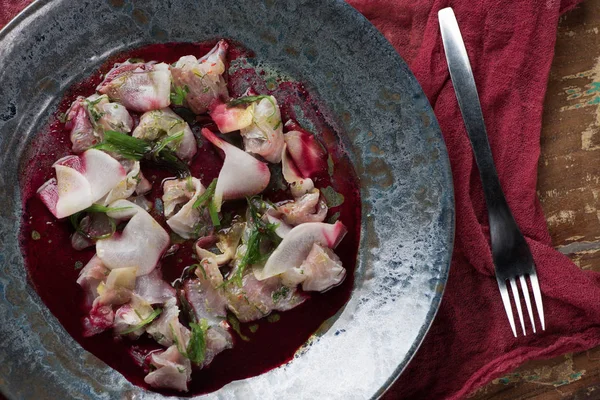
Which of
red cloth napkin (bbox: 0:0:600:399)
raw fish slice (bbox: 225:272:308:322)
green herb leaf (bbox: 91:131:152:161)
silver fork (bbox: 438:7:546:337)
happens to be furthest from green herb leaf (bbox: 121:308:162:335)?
silver fork (bbox: 438:7:546:337)

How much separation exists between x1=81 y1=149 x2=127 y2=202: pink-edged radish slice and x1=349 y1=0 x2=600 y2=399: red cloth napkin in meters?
1.00

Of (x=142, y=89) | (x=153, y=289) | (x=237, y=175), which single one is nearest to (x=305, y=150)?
(x=237, y=175)

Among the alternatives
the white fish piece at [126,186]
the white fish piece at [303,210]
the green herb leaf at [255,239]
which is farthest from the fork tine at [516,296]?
the white fish piece at [126,186]

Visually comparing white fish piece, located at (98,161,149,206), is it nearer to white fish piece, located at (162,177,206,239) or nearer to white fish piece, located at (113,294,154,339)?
white fish piece, located at (162,177,206,239)

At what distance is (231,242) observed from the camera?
2041 millimetres

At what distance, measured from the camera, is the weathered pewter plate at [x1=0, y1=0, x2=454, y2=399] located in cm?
197

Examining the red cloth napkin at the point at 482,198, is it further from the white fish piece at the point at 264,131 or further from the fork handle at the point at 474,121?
the white fish piece at the point at 264,131

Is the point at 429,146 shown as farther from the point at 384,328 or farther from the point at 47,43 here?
the point at 47,43

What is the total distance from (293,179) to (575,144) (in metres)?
1.04

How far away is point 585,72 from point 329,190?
1.03m

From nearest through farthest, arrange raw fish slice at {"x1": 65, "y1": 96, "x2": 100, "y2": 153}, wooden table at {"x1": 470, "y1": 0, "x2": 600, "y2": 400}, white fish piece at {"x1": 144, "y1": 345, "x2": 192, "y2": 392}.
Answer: white fish piece at {"x1": 144, "y1": 345, "x2": 192, "y2": 392} < raw fish slice at {"x1": 65, "y1": 96, "x2": 100, "y2": 153} < wooden table at {"x1": 470, "y1": 0, "x2": 600, "y2": 400}

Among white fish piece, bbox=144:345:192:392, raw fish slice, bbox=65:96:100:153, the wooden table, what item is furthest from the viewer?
the wooden table

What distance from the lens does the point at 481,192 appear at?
85.0 inches

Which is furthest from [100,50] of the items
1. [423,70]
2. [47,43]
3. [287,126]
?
[423,70]
